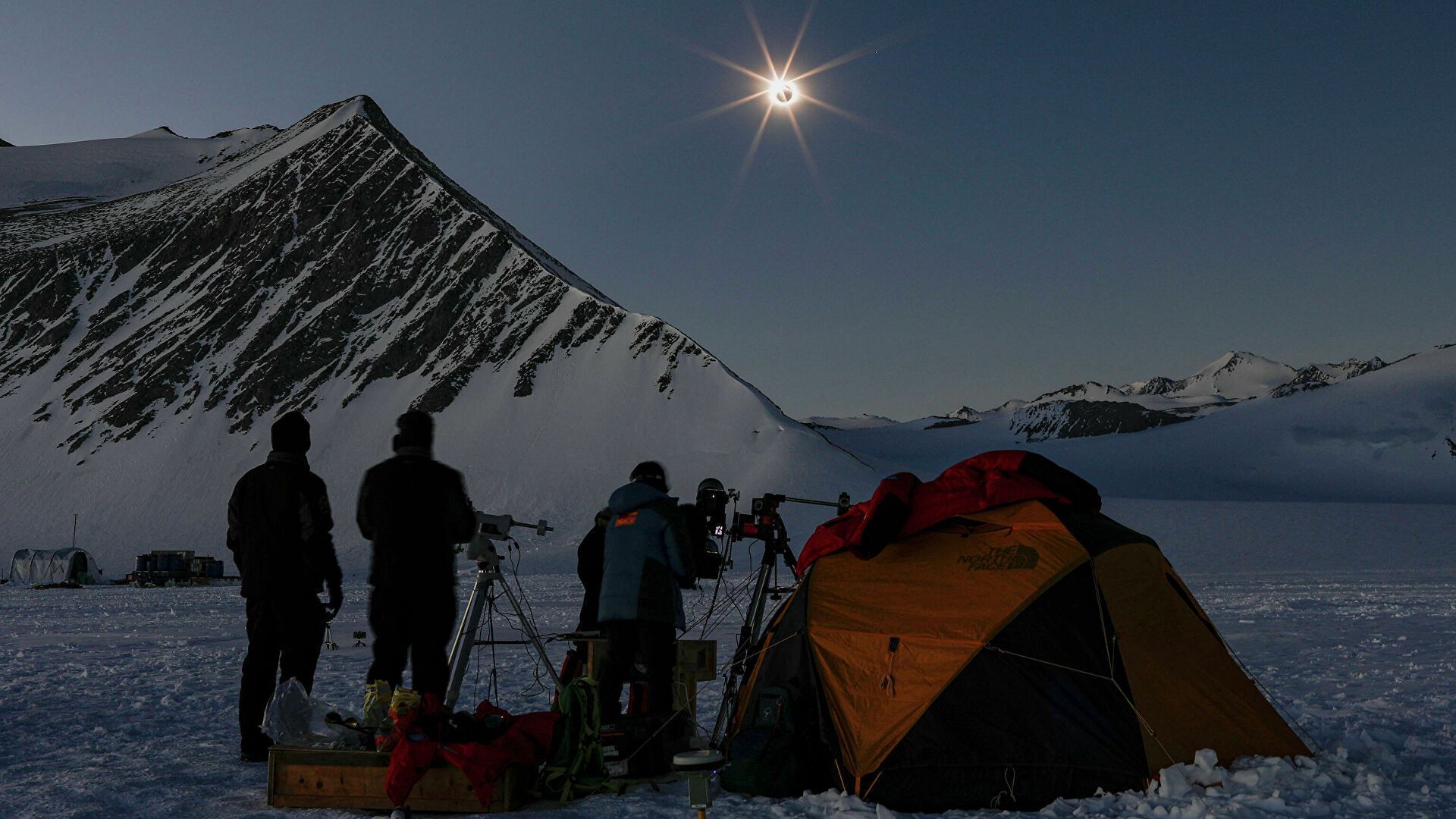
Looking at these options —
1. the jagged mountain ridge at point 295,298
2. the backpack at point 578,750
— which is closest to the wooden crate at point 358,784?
the backpack at point 578,750

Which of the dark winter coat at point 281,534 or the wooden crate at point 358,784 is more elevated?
the dark winter coat at point 281,534

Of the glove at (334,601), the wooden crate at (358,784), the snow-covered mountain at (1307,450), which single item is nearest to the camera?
the wooden crate at (358,784)

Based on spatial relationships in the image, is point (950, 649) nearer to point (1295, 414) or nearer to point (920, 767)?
point (920, 767)

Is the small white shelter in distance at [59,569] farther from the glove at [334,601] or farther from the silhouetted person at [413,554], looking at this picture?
the silhouetted person at [413,554]

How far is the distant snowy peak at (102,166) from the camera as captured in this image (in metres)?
135

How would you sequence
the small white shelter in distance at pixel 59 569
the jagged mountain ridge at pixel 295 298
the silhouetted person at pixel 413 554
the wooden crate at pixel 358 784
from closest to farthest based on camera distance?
the wooden crate at pixel 358 784
the silhouetted person at pixel 413 554
the small white shelter in distance at pixel 59 569
the jagged mountain ridge at pixel 295 298

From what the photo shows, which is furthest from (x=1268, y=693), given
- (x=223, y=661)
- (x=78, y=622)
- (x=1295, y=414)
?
(x=1295, y=414)

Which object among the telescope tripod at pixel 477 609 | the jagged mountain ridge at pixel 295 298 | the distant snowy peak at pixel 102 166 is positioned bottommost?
the telescope tripod at pixel 477 609

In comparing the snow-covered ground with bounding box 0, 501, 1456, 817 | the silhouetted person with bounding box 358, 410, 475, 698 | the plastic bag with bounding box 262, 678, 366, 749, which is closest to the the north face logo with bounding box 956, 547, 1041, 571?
the snow-covered ground with bounding box 0, 501, 1456, 817

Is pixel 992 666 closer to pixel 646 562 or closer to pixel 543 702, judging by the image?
pixel 646 562

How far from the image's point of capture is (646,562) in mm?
5969

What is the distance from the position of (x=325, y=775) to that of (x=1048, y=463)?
4.56 metres

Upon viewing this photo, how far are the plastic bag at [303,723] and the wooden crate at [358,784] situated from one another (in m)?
0.11

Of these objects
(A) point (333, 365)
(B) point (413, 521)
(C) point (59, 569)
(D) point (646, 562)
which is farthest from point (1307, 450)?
(B) point (413, 521)
